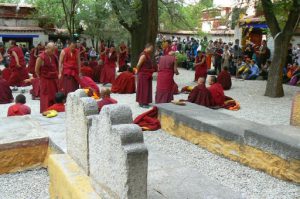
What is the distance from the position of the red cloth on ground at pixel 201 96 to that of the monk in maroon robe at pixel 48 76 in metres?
3.10

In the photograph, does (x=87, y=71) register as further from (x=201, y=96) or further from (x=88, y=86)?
(x=201, y=96)

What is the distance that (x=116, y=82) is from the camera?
11406 mm

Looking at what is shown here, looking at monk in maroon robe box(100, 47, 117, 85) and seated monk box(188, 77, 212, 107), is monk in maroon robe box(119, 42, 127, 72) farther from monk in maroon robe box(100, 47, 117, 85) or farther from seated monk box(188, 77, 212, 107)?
seated monk box(188, 77, 212, 107)

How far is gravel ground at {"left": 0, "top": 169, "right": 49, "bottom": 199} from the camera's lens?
4.44m

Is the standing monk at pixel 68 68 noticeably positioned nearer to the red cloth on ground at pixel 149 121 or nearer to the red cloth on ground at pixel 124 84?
the red cloth on ground at pixel 149 121

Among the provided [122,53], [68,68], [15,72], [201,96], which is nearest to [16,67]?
[15,72]

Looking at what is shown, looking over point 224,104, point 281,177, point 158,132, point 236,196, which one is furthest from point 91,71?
point 236,196

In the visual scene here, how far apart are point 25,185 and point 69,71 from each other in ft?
14.0

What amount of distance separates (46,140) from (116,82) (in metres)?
6.41

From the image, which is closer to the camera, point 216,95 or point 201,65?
point 216,95

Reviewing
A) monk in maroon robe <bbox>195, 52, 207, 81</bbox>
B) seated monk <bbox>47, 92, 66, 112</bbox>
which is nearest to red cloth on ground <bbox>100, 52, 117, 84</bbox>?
monk in maroon robe <bbox>195, 52, 207, 81</bbox>

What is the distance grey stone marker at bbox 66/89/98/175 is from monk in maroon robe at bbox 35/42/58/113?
13.8ft

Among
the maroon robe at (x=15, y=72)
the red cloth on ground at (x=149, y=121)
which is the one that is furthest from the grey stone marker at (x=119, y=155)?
the maroon robe at (x=15, y=72)

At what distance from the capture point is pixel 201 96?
28.9ft
